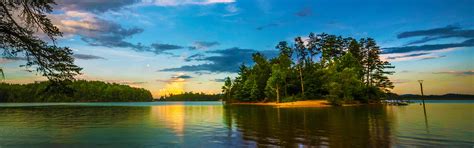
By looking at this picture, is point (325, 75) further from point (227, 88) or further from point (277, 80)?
point (227, 88)

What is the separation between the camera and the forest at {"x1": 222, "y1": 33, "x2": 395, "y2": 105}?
327 feet

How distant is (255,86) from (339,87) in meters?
44.2

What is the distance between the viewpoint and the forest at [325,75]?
9962cm

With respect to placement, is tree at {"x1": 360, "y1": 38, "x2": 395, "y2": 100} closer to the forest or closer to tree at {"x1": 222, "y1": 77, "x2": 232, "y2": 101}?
the forest

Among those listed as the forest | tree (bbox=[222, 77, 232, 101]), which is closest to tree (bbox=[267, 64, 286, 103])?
the forest

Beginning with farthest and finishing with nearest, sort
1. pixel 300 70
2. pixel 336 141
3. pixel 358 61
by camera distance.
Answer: pixel 358 61
pixel 300 70
pixel 336 141

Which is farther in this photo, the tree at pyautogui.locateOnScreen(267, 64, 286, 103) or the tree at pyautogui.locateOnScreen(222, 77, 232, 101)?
the tree at pyautogui.locateOnScreen(222, 77, 232, 101)

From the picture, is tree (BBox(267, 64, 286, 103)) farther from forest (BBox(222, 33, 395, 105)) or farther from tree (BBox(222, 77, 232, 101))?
tree (BBox(222, 77, 232, 101))

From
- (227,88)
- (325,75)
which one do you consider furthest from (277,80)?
(227,88)

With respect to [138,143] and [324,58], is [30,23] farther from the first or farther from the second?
[324,58]

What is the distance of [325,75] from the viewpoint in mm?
100562

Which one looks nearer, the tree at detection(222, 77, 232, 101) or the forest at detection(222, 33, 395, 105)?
the forest at detection(222, 33, 395, 105)

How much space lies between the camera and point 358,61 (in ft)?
387

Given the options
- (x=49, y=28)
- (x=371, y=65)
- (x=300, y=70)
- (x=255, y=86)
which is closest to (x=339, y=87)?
(x=300, y=70)
